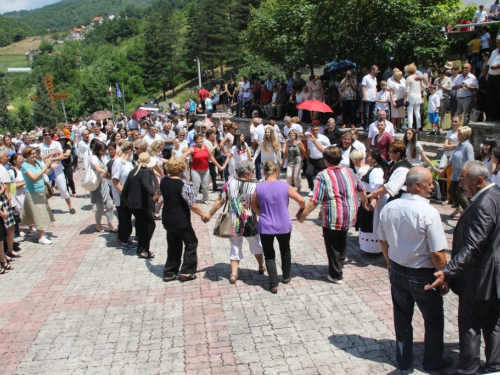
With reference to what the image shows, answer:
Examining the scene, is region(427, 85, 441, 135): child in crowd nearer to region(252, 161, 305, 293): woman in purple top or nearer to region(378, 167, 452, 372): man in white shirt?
region(252, 161, 305, 293): woman in purple top

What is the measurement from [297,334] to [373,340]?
31.4 inches

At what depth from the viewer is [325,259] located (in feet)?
24.5

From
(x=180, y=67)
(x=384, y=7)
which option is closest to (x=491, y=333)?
(x=384, y=7)

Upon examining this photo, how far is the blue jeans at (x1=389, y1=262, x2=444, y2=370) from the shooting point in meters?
4.15

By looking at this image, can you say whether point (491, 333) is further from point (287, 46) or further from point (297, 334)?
point (287, 46)

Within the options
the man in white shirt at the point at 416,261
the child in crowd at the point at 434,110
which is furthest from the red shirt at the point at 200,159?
the man in white shirt at the point at 416,261

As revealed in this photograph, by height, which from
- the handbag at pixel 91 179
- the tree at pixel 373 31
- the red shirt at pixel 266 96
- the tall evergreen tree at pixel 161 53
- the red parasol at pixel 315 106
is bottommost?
the handbag at pixel 91 179

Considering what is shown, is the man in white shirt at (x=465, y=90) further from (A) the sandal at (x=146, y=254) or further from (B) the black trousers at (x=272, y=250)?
(A) the sandal at (x=146, y=254)

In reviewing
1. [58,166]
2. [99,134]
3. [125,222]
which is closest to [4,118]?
[99,134]

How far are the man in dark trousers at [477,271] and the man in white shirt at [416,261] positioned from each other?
0.53 feet

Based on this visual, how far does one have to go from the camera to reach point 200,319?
18.7 feet

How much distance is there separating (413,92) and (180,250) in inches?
310

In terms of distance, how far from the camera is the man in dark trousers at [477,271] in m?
3.87

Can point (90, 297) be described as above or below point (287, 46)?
below
